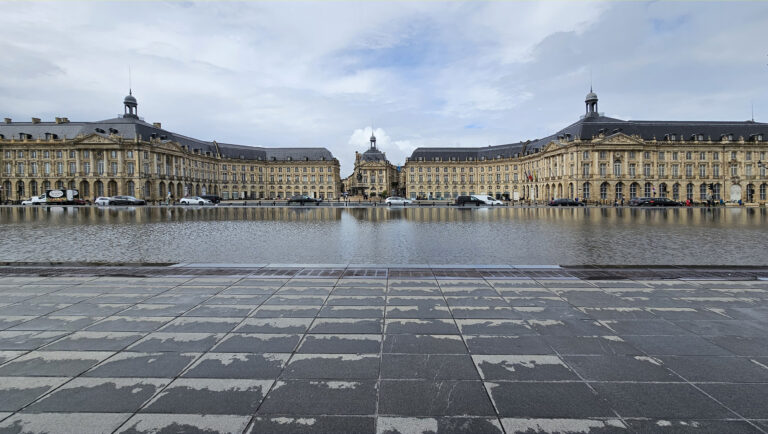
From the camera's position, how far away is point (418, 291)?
694 cm

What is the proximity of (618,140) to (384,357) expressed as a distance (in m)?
84.2

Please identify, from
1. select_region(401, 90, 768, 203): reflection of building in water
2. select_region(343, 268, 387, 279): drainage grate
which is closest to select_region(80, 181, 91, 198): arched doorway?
select_region(343, 268, 387, 279): drainage grate

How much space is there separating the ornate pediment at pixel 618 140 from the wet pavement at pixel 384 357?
75.9 meters

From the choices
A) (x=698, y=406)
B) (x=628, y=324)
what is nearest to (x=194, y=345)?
(x=698, y=406)

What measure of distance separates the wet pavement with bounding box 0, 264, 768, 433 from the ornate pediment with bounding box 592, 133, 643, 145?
7594 cm

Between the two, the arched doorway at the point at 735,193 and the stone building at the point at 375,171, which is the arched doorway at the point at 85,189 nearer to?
the stone building at the point at 375,171

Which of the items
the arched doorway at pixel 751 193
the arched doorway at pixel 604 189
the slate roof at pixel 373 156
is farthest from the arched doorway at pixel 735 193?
the slate roof at pixel 373 156

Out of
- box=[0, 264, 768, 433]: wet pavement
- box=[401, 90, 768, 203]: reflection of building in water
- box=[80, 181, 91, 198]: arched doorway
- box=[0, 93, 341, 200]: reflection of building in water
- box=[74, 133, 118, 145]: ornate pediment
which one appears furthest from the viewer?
box=[80, 181, 91, 198]: arched doorway

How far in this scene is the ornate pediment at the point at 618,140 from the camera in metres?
72.6

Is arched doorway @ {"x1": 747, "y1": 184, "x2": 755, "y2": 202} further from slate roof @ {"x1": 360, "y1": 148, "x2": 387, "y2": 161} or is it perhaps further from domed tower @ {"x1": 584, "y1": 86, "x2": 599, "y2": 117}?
slate roof @ {"x1": 360, "y1": 148, "x2": 387, "y2": 161}

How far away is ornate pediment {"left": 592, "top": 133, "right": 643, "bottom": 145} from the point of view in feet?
238

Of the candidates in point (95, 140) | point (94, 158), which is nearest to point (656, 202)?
point (95, 140)

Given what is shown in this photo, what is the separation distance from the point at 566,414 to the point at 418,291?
3.95 m

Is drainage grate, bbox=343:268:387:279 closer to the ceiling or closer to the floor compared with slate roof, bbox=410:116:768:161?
closer to the floor
